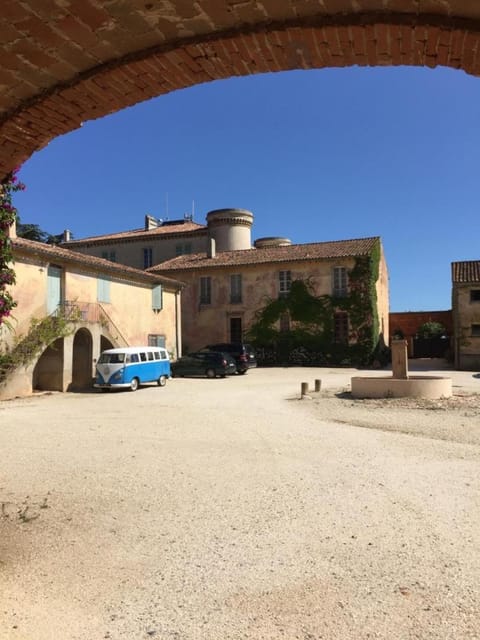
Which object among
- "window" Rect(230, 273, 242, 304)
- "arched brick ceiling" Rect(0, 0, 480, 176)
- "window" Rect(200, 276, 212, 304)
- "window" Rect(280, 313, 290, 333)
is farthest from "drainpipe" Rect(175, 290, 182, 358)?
"arched brick ceiling" Rect(0, 0, 480, 176)

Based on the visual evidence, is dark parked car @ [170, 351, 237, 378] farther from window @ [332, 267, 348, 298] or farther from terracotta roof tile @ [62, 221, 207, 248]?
terracotta roof tile @ [62, 221, 207, 248]

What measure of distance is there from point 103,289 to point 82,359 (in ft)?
11.1

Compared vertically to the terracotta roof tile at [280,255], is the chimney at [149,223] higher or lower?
higher

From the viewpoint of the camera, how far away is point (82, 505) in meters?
6.16

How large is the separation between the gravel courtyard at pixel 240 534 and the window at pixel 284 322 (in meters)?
22.5

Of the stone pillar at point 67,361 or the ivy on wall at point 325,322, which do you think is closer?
the stone pillar at point 67,361

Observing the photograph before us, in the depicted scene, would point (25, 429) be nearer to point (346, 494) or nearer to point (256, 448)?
point (256, 448)

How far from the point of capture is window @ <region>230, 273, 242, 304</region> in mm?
35031

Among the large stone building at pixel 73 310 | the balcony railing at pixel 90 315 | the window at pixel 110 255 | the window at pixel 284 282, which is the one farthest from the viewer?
the window at pixel 110 255

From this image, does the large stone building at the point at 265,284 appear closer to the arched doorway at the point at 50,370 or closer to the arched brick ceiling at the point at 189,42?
the arched doorway at the point at 50,370

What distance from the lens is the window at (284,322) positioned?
33.6 metres

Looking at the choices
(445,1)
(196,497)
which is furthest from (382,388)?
(445,1)

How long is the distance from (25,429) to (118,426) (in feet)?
6.89

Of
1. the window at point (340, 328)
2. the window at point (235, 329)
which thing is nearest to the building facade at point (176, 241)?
the window at point (235, 329)
